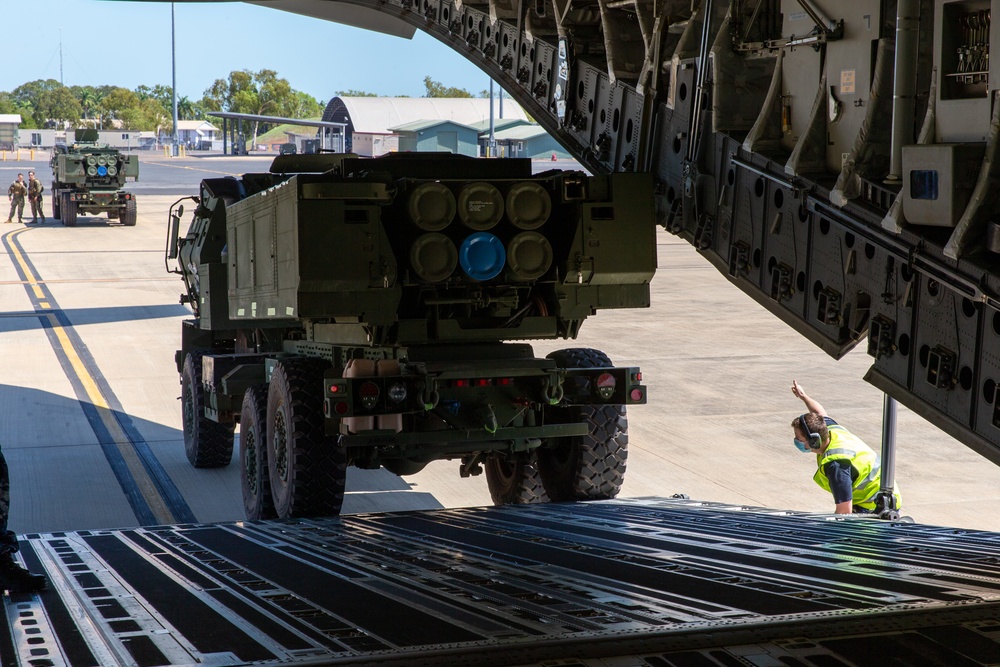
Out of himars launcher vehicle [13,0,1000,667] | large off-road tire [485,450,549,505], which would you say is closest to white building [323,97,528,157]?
large off-road tire [485,450,549,505]

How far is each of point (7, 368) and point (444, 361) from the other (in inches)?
353

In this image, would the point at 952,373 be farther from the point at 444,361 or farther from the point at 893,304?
the point at 444,361

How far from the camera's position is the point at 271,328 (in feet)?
30.4

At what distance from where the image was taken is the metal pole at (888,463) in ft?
25.6

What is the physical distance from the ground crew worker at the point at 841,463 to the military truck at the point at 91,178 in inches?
1046

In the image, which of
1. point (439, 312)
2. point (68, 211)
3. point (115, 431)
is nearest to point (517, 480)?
point (439, 312)

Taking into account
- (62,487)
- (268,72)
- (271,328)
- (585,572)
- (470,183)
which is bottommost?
(62,487)

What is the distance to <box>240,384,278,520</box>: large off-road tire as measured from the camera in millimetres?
7871

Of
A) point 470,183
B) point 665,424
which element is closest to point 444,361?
point 470,183

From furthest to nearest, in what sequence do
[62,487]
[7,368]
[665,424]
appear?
[7,368]
[665,424]
[62,487]

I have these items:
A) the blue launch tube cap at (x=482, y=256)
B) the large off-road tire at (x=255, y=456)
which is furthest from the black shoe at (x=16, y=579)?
the blue launch tube cap at (x=482, y=256)

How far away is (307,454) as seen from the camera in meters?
7.32

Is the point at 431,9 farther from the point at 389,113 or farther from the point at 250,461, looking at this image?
the point at 389,113

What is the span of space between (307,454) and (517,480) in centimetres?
189
